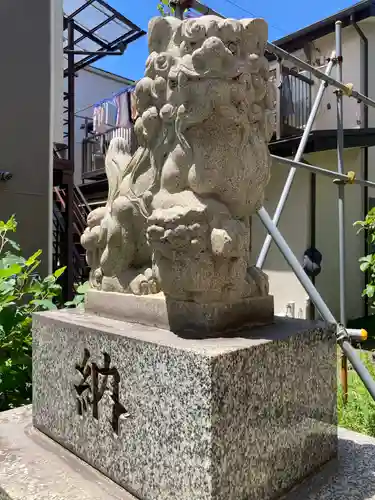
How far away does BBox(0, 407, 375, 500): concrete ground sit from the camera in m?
1.58

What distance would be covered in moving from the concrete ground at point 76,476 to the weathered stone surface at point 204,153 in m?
0.68

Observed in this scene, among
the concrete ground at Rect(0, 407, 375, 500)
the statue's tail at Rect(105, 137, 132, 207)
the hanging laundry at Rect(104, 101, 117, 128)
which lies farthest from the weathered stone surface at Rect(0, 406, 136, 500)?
the hanging laundry at Rect(104, 101, 117, 128)

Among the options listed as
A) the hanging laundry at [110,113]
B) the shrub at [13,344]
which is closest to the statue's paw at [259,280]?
the shrub at [13,344]

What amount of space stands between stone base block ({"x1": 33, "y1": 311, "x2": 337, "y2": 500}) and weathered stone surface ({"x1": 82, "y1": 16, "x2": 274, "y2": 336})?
21 cm

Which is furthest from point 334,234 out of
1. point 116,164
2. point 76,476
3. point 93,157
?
point 76,476

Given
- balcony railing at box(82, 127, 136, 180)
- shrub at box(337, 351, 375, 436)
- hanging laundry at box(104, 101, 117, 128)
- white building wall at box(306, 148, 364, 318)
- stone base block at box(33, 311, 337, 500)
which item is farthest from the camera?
balcony railing at box(82, 127, 136, 180)

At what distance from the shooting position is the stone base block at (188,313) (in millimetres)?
1594

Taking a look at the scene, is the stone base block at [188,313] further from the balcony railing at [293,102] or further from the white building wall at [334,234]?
the white building wall at [334,234]

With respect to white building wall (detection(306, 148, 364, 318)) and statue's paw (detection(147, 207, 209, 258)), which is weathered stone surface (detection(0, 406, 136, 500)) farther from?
white building wall (detection(306, 148, 364, 318))

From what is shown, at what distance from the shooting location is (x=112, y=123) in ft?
31.1

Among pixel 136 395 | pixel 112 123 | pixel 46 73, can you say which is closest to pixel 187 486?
pixel 136 395

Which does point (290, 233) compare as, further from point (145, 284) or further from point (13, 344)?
point (145, 284)

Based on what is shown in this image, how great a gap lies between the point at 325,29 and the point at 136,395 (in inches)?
320

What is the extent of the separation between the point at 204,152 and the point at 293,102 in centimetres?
617
